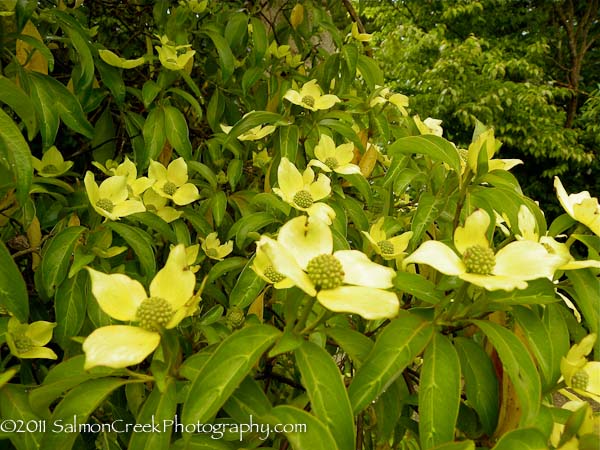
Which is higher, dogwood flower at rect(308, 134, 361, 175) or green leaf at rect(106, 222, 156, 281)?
dogwood flower at rect(308, 134, 361, 175)

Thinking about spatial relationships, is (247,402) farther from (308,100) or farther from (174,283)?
(308,100)

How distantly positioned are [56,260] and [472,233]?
0.56m

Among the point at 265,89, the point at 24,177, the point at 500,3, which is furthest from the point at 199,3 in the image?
the point at 500,3

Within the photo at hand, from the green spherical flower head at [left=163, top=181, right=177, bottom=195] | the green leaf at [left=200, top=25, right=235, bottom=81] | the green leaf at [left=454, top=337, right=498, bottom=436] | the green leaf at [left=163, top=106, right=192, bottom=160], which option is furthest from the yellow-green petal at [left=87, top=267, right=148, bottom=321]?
the green leaf at [left=200, top=25, right=235, bottom=81]

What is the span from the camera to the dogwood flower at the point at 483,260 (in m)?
0.50

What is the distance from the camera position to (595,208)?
61cm

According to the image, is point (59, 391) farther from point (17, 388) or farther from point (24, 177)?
point (24, 177)

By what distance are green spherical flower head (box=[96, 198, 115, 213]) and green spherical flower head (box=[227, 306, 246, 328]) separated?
0.26m

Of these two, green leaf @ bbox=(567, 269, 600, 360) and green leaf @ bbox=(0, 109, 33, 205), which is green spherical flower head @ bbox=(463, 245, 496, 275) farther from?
green leaf @ bbox=(0, 109, 33, 205)

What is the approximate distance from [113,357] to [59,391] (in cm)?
15

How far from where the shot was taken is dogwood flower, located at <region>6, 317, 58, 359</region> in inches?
26.5

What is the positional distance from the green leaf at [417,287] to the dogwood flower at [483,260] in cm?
4

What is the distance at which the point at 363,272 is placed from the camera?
515 millimetres

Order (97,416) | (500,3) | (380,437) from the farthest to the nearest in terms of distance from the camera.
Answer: (500,3) → (97,416) → (380,437)
